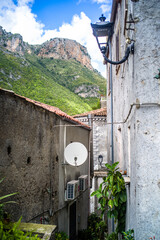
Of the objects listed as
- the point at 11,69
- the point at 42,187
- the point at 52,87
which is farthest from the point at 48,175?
the point at 52,87

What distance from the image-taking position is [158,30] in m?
4.04

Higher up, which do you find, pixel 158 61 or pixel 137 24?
pixel 137 24

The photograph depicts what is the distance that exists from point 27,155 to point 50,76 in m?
59.4

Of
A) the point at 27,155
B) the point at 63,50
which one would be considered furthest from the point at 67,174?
the point at 63,50

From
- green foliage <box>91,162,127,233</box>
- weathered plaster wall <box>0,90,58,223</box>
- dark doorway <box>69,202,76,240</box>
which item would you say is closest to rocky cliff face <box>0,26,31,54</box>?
dark doorway <box>69,202,76,240</box>

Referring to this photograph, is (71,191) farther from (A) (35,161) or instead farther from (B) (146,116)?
(B) (146,116)

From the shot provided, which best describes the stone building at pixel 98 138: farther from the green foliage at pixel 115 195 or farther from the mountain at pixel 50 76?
the mountain at pixel 50 76

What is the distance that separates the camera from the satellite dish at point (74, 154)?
28.3 ft

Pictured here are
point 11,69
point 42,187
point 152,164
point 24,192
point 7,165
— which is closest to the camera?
point 152,164

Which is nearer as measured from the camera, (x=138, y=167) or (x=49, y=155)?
(x=138, y=167)

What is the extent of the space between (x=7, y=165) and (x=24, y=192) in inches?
45.0

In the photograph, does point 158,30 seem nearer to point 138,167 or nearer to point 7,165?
point 138,167

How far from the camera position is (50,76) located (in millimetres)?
63156

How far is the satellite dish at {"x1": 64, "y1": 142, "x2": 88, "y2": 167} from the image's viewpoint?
8625 millimetres
